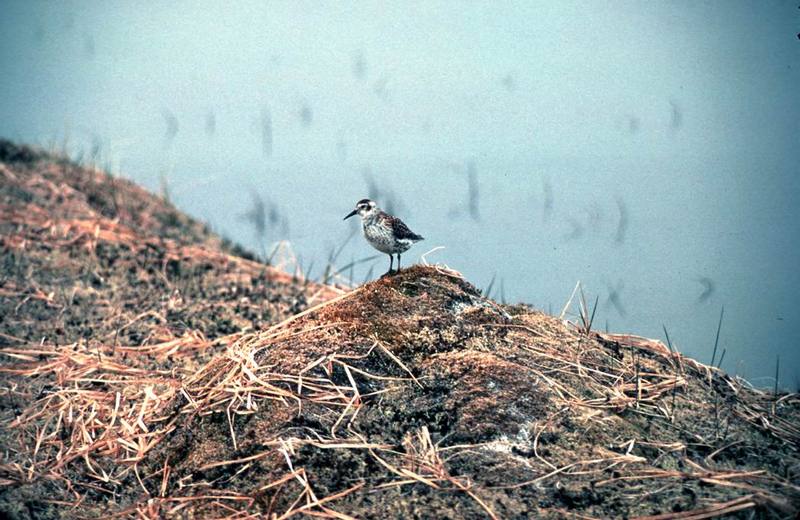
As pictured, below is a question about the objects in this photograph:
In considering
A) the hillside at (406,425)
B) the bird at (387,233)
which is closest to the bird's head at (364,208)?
the bird at (387,233)

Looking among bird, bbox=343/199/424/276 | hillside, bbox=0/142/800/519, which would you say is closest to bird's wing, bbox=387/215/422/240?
bird, bbox=343/199/424/276

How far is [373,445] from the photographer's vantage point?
3.08 m

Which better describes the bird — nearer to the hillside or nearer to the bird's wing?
the bird's wing

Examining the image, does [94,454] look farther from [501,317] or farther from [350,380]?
[501,317]

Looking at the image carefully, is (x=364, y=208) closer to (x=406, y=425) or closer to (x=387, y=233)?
(x=387, y=233)

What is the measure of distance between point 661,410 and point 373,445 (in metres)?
1.45

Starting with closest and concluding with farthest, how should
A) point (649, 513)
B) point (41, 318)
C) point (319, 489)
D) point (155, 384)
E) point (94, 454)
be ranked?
point (649, 513)
point (319, 489)
point (94, 454)
point (155, 384)
point (41, 318)

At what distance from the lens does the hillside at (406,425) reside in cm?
291

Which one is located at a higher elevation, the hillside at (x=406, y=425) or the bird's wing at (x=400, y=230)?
the bird's wing at (x=400, y=230)

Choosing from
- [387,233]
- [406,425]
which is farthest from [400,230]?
[406,425]

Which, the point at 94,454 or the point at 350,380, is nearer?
the point at 350,380

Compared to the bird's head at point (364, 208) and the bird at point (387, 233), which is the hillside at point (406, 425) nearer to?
the bird at point (387, 233)

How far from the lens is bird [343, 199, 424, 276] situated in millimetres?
4160

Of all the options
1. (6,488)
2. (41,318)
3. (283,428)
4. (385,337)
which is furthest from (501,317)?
(41,318)
